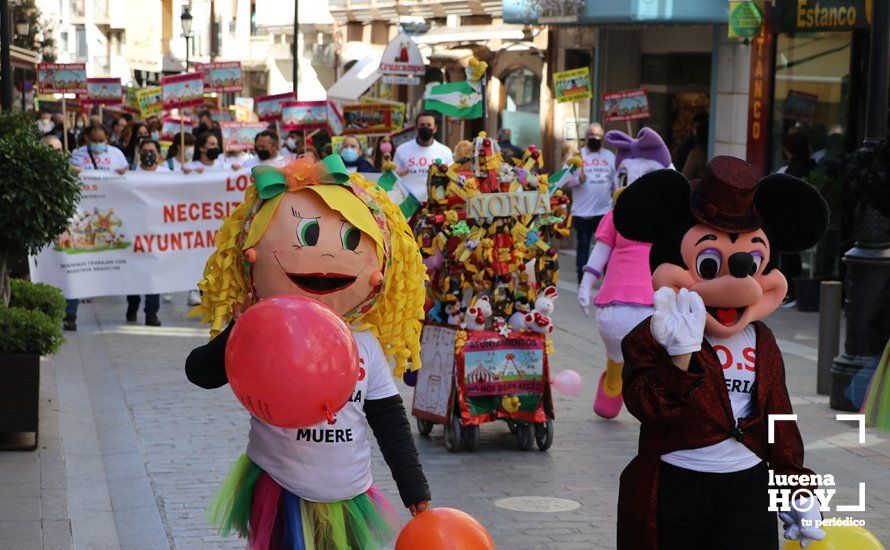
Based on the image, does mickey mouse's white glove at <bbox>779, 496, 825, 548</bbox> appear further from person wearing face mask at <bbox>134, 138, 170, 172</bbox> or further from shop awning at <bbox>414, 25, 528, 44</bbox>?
shop awning at <bbox>414, 25, 528, 44</bbox>

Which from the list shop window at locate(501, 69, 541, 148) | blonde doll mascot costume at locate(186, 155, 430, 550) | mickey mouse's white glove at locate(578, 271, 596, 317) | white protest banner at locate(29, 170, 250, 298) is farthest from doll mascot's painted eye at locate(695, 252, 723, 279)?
shop window at locate(501, 69, 541, 148)

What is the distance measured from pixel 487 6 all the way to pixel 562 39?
389 cm

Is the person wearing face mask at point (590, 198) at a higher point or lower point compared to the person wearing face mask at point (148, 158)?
lower

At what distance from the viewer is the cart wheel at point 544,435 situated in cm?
867

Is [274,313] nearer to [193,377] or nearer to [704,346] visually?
[193,377]

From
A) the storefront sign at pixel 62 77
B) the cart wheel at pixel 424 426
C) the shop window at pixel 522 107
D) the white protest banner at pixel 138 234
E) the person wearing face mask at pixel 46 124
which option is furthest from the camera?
the shop window at pixel 522 107

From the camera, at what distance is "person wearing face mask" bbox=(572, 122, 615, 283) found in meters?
17.3

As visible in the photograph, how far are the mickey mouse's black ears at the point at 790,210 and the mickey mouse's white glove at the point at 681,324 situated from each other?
55cm

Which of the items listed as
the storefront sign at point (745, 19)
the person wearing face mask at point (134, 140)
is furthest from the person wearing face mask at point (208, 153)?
the storefront sign at point (745, 19)

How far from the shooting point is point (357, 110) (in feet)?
63.0

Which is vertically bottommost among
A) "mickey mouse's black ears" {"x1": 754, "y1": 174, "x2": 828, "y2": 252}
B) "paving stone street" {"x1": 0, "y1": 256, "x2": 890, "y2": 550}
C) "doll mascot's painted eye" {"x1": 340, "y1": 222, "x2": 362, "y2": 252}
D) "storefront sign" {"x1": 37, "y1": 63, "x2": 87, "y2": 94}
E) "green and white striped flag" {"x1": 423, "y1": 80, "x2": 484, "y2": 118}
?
"paving stone street" {"x1": 0, "y1": 256, "x2": 890, "y2": 550}

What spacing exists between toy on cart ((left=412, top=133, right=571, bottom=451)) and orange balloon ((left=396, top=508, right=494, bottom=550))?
13.2ft

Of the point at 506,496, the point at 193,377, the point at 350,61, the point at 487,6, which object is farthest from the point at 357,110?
the point at 350,61

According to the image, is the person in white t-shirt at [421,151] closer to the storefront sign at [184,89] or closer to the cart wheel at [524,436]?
the storefront sign at [184,89]
